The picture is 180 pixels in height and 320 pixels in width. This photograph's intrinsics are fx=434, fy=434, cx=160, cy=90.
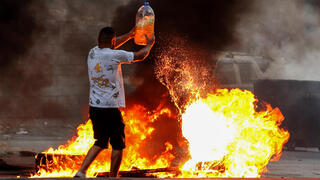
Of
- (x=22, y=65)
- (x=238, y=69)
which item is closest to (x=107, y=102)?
(x=22, y=65)

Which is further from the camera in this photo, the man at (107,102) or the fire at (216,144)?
the fire at (216,144)

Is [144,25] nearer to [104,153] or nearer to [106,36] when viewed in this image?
[106,36]

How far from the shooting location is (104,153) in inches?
220

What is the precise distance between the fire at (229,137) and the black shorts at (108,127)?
1.34 meters

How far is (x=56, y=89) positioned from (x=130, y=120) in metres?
8.65

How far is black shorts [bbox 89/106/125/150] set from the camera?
412 centimetres

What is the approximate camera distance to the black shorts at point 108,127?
4125mm

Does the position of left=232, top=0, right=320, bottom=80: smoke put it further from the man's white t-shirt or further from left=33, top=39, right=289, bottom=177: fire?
the man's white t-shirt

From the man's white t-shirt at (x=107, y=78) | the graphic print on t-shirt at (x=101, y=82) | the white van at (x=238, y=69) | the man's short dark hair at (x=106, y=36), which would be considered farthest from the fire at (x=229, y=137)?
the white van at (x=238, y=69)

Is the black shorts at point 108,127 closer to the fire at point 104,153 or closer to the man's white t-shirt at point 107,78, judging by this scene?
the man's white t-shirt at point 107,78

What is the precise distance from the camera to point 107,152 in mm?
5598

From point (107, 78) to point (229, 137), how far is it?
1980mm

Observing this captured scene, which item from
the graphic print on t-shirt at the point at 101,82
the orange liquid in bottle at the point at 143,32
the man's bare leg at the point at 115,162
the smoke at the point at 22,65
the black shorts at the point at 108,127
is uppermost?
the smoke at the point at 22,65

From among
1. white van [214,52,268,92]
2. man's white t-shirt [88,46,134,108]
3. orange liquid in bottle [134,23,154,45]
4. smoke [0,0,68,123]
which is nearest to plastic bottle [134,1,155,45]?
orange liquid in bottle [134,23,154,45]
